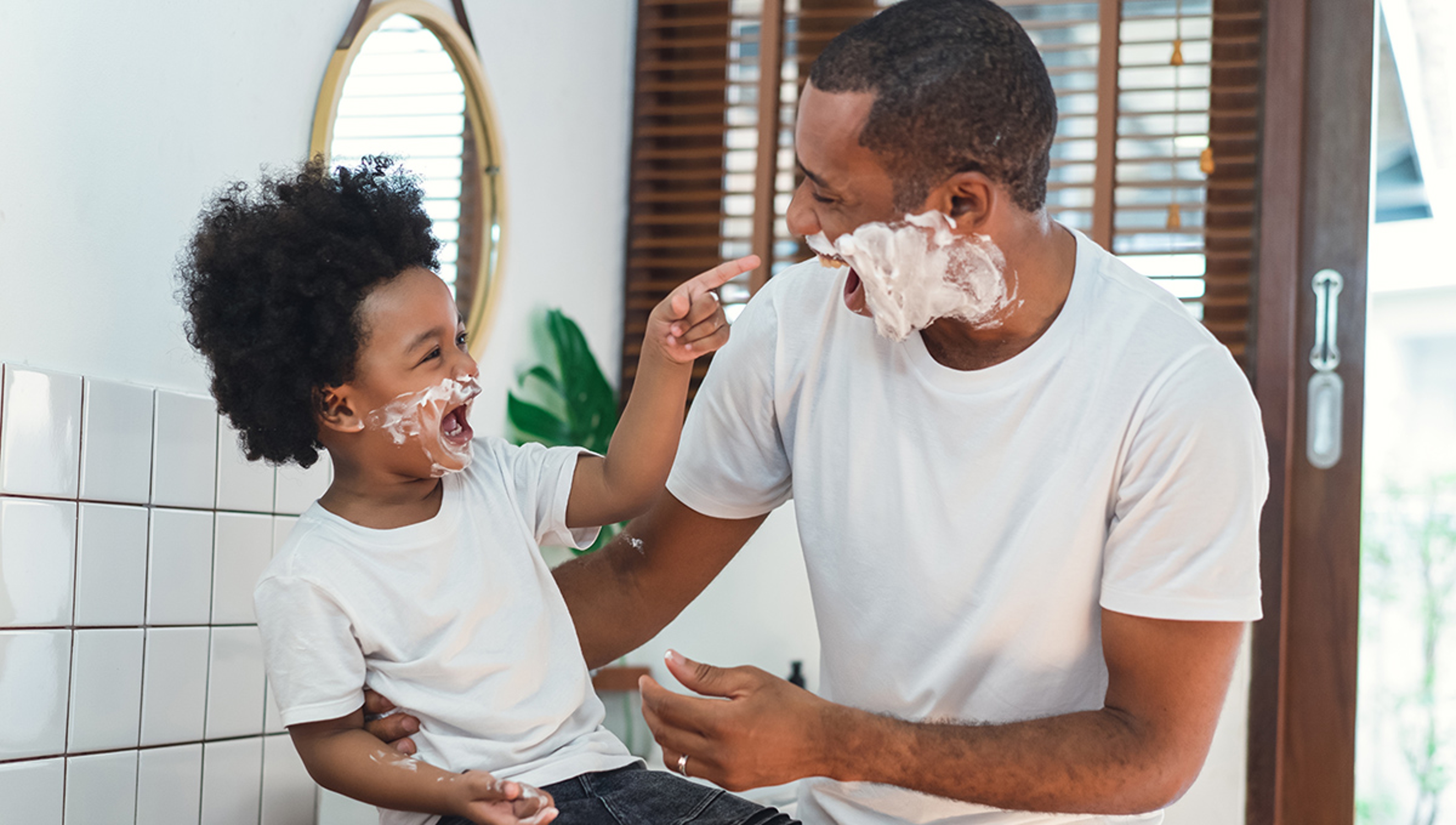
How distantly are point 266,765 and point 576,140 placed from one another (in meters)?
1.49

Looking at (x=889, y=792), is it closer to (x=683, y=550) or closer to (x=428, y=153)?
(x=683, y=550)

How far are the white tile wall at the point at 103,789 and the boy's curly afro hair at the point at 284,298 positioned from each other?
0.38 metres

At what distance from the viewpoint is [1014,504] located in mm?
1288

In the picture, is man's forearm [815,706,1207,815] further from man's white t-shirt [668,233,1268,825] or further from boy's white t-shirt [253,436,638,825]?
boy's white t-shirt [253,436,638,825]

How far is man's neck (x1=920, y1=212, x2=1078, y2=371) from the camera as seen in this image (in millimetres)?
1306

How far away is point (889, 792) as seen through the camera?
130 cm

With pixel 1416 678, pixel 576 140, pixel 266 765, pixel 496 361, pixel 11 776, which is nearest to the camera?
pixel 11 776

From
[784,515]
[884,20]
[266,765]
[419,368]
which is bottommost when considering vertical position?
[266,765]

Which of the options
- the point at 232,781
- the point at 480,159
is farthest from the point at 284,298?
the point at 480,159

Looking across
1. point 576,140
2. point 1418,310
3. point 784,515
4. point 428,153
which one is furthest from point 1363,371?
point 428,153

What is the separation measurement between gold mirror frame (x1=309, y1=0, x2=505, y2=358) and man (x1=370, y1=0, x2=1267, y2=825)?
90 centimetres

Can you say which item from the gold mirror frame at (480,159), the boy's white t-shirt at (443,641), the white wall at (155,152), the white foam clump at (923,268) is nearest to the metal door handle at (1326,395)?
the white wall at (155,152)

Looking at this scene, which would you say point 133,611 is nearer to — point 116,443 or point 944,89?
point 116,443

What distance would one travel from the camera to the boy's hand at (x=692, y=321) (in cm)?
127
